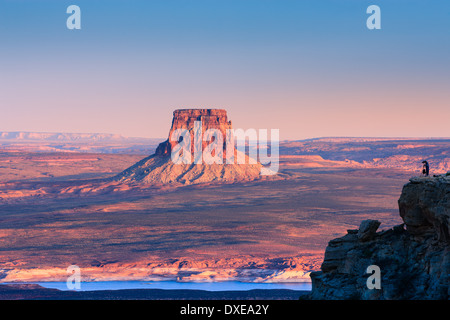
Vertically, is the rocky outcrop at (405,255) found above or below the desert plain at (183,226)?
above

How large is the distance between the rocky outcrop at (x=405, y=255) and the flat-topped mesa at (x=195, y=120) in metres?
168

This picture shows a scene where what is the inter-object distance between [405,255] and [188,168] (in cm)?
16901

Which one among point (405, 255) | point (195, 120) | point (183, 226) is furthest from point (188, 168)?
point (405, 255)

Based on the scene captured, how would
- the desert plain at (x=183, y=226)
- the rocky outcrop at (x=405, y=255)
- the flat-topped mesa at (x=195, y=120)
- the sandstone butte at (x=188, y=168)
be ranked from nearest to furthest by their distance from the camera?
the rocky outcrop at (x=405, y=255) < the desert plain at (x=183, y=226) < the sandstone butte at (x=188, y=168) < the flat-topped mesa at (x=195, y=120)

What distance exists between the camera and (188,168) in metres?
189

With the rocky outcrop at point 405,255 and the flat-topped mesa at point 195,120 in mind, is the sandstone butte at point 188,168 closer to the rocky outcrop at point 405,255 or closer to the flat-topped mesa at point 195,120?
the flat-topped mesa at point 195,120

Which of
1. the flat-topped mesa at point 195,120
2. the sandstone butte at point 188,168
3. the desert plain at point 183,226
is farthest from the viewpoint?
the flat-topped mesa at point 195,120

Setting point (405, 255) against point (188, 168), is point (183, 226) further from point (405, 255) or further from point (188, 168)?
point (405, 255)

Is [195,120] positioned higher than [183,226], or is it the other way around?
[195,120]

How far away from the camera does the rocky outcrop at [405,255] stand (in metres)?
19.4

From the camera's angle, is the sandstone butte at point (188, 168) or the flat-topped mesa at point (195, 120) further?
the flat-topped mesa at point (195, 120)

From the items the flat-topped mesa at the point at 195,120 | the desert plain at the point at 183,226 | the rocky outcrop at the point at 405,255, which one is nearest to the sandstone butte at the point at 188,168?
the flat-topped mesa at the point at 195,120

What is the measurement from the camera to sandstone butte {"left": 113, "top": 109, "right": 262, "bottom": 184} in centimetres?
18462
